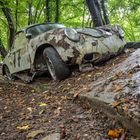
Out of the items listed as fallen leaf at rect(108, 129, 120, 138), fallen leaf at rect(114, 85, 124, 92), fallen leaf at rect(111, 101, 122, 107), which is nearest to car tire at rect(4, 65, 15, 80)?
fallen leaf at rect(114, 85, 124, 92)

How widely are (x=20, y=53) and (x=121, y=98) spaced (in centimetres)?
523

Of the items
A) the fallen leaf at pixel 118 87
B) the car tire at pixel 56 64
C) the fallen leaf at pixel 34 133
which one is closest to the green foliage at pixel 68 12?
the car tire at pixel 56 64

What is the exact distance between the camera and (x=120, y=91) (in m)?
4.24

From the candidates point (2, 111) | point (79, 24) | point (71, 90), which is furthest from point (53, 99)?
point (79, 24)

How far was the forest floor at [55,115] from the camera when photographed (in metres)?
3.63

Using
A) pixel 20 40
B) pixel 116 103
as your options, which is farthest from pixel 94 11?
pixel 116 103

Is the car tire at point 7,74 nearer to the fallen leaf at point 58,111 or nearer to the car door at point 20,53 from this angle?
the car door at point 20,53

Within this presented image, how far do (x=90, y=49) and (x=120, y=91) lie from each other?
3054mm

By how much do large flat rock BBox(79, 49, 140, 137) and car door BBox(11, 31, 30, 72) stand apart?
3.65 m

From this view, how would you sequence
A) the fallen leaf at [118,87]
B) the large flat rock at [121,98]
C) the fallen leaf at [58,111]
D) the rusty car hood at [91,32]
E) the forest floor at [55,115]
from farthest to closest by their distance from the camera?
the rusty car hood at [91,32]
the fallen leaf at [58,111]
the fallen leaf at [118,87]
the forest floor at [55,115]
the large flat rock at [121,98]

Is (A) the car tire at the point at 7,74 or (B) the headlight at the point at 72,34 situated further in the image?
(A) the car tire at the point at 7,74

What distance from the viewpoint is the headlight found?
7027 millimetres

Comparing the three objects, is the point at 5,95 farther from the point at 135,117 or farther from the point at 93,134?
the point at 135,117

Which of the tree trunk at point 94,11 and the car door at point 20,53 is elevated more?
the tree trunk at point 94,11
